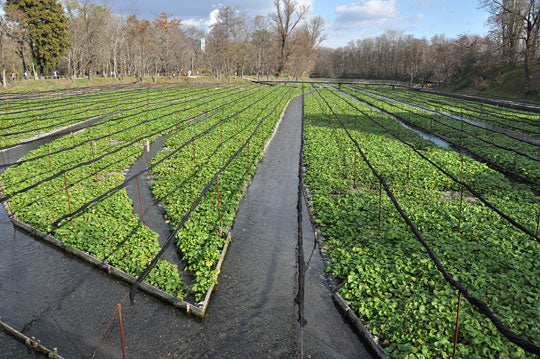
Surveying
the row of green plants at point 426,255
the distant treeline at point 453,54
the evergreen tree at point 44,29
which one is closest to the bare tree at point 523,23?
the distant treeline at point 453,54

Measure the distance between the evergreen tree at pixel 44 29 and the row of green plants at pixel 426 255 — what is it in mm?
57957

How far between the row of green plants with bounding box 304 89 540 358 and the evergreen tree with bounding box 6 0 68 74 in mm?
57957

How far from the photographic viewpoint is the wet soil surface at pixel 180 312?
22.0 feet

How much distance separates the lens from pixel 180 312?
24.6 ft

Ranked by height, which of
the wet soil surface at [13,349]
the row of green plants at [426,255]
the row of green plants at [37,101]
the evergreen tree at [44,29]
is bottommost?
the wet soil surface at [13,349]

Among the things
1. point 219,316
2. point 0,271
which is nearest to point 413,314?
point 219,316

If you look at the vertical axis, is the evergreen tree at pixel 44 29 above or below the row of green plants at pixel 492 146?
above

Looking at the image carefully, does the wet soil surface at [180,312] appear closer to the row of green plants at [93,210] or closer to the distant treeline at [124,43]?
the row of green plants at [93,210]

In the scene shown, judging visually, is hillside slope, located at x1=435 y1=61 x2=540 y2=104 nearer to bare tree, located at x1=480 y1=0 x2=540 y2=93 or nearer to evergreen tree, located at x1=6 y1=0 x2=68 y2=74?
bare tree, located at x1=480 y1=0 x2=540 y2=93

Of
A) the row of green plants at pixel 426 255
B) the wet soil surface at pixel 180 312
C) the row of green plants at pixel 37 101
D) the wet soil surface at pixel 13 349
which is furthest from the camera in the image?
the row of green plants at pixel 37 101

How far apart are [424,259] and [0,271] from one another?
10.5m

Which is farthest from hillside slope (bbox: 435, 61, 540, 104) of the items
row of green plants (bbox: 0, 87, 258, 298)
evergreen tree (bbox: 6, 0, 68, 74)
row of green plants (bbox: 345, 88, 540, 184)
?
evergreen tree (bbox: 6, 0, 68, 74)

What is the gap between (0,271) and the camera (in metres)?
9.10

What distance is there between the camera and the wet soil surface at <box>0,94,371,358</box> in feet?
22.0
